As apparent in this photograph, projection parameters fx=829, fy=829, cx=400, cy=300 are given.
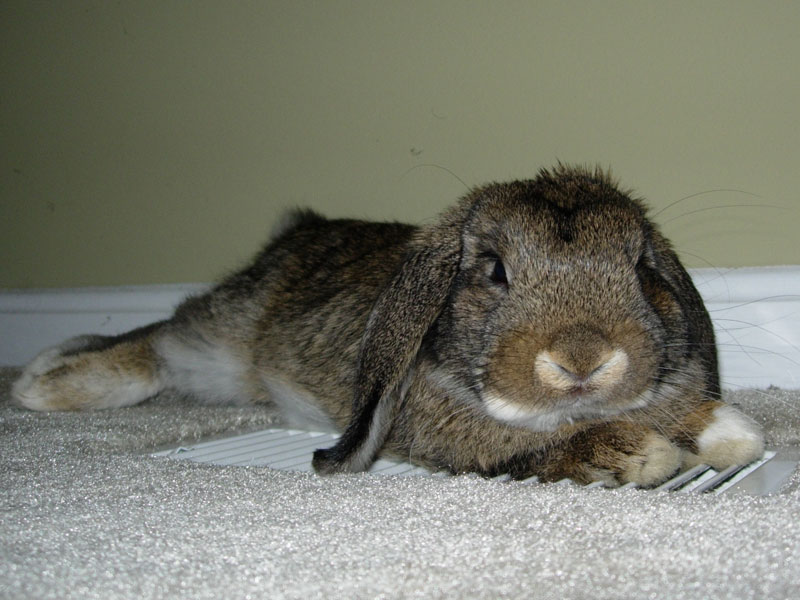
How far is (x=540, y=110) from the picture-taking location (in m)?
2.76

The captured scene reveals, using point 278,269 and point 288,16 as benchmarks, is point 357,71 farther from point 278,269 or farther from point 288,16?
point 278,269

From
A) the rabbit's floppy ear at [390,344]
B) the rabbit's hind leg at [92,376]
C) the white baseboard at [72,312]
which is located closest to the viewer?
the rabbit's floppy ear at [390,344]

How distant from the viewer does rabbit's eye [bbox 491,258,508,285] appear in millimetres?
1639

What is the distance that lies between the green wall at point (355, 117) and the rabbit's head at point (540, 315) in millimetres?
856

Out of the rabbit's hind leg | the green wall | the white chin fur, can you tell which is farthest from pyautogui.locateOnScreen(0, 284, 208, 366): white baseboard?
the white chin fur

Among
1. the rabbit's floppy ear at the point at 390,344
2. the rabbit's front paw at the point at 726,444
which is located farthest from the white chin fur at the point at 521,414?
the rabbit's front paw at the point at 726,444

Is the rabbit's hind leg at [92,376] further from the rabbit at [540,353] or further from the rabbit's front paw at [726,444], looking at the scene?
the rabbit's front paw at [726,444]

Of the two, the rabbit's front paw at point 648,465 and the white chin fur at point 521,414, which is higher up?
the white chin fur at point 521,414

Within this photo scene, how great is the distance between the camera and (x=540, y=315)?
1473mm

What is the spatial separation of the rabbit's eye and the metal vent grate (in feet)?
1.27

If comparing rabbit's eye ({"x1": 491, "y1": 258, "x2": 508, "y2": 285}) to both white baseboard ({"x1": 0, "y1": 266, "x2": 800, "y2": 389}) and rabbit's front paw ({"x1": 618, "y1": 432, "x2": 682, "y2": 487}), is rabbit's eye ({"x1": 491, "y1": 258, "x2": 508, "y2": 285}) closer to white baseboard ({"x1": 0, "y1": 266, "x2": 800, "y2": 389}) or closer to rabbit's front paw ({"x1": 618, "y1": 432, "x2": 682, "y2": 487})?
rabbit's front paw ({"x1": 618, "y1": 432, "x2": 682, "y2": 487})

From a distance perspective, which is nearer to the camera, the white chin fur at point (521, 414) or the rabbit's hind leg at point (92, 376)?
the white chin fur at point (521, 414)

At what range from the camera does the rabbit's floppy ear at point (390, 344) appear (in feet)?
5.33

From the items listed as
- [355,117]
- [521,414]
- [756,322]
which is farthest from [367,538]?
[355,117]
